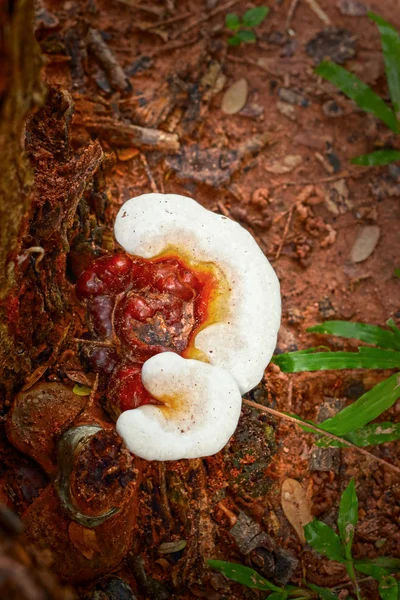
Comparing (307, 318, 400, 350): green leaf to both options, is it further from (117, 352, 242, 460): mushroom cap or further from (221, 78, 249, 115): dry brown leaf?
(221, 78, 249, 115): dry brown leaf

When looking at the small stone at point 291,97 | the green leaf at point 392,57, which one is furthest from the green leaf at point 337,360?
the small stone at point 291,97

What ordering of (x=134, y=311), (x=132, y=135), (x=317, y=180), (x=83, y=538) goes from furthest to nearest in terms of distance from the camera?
(x=317, y=180) → (x=132, y=135) → (x=134, y=311) → (x=83, y=538)

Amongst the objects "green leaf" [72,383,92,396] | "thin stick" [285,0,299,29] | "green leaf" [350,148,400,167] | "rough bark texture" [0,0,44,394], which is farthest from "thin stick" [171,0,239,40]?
"green leaf" [72,383,92,396]

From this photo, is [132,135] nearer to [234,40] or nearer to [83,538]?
[234,40]

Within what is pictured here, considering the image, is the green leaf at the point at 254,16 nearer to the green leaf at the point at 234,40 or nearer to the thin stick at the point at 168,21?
the green leaf at the point at 234,40

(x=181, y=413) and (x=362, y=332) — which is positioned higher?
(x=181, y=413)

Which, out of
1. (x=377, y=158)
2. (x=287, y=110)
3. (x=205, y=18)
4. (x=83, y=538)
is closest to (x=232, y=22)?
(x=205, y=18)

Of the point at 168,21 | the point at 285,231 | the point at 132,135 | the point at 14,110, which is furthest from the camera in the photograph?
the point at 168,21
